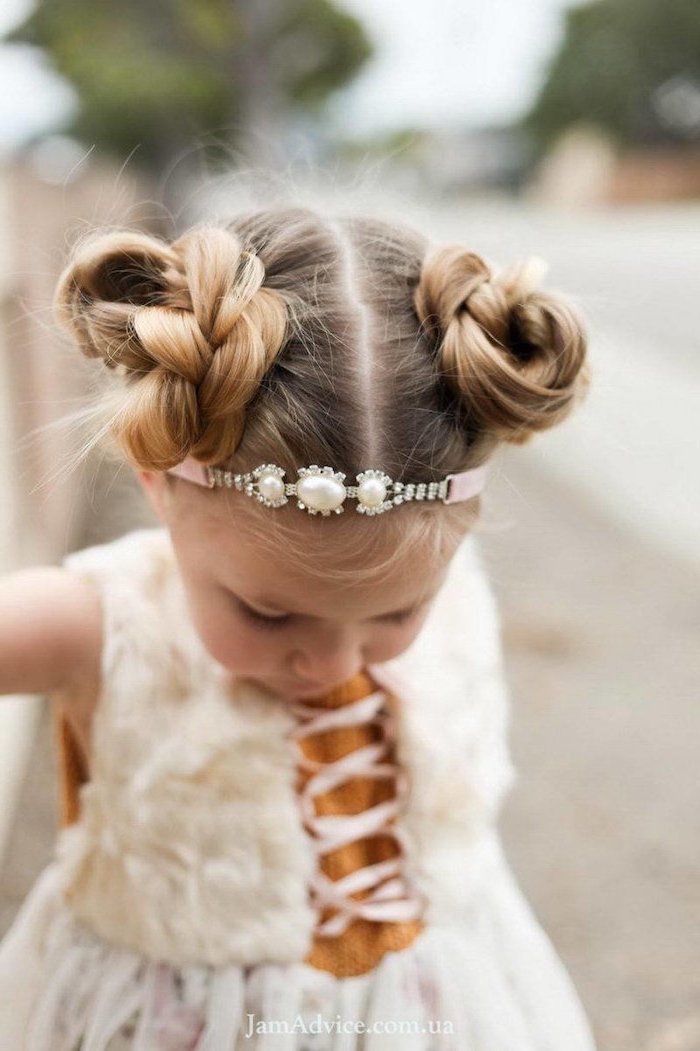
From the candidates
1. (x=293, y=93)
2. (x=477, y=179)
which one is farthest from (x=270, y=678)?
(x=477, y=179)

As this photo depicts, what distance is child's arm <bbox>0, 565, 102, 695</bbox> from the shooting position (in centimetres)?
100

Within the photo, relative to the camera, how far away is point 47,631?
1.04 metres

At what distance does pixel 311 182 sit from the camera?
1.25 metres

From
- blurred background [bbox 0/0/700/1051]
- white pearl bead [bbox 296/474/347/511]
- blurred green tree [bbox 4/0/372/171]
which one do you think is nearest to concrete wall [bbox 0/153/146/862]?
blurred background [bbox 0/0/700/1051]

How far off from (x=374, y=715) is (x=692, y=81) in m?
22.9

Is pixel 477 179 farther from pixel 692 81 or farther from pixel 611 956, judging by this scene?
pixel 611 956

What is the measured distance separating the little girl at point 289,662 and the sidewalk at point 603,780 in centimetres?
18

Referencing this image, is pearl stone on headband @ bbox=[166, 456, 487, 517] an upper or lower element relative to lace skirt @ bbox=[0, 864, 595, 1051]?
upper

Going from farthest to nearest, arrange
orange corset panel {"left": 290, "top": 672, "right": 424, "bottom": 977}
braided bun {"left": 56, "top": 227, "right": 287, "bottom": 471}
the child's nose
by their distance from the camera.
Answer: orange corset panel {"left": 290, "top": 672, "right": 424, "bottom": 977}, the child's nose, braided bun {"left": 56, "top": 227, "right": 287, "bottom": 471}

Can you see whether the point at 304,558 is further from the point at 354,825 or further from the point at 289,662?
the point at 354,825

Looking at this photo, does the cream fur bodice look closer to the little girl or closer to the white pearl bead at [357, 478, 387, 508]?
the little girl

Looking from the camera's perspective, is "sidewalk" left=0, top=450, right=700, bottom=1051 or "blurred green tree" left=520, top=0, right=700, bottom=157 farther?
"blurred green tree" left=520, top=0, right=700, bottom=157

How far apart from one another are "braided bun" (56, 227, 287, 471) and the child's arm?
0.20 metres

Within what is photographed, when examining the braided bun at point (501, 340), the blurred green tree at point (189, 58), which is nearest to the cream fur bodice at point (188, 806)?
the braided bun at point (501, 340)
